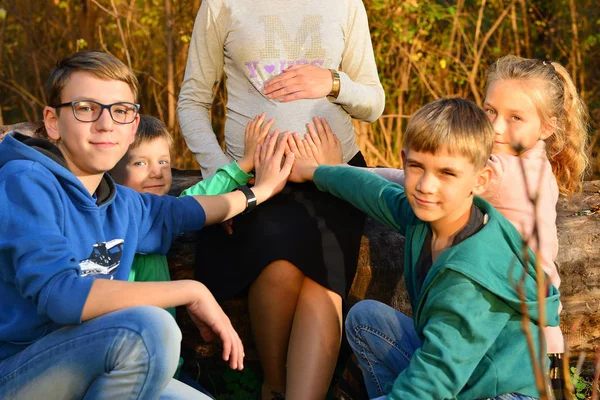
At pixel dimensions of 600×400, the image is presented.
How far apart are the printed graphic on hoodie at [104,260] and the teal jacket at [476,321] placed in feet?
3.10

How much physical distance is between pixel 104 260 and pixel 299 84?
1.19m

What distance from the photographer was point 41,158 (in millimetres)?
2385

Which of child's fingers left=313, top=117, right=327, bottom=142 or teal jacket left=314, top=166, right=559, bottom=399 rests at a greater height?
child's fingers left=313, top=117, right=327, bottom=142

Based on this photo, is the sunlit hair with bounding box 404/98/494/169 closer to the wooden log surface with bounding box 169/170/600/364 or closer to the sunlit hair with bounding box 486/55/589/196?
the sunlit hair with bounding box 486/55/589/196

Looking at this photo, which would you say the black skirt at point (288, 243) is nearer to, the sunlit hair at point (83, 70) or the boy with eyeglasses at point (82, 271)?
the boy with eyeglasses at point (82, 271)

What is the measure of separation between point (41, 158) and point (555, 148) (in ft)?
6.25

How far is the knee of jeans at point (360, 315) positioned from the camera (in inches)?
109

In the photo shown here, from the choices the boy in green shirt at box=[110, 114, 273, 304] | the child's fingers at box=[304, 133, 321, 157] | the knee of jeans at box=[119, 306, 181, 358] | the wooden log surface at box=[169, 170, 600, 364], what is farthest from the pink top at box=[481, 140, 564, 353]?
the knee of jeans at box=[119, 306, 181, 358]

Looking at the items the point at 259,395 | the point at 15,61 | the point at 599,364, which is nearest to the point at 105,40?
the point at 15,61

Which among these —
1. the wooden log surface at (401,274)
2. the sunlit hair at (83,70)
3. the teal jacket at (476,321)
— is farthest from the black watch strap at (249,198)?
the teal jacket at (476,321)

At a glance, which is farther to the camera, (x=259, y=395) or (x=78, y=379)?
(x=259, y=395)

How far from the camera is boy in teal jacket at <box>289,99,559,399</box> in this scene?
2.34 m

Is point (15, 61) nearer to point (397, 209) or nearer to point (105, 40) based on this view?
point (105, 40)

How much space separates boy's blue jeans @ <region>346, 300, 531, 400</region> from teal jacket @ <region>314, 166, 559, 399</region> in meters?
0.20
